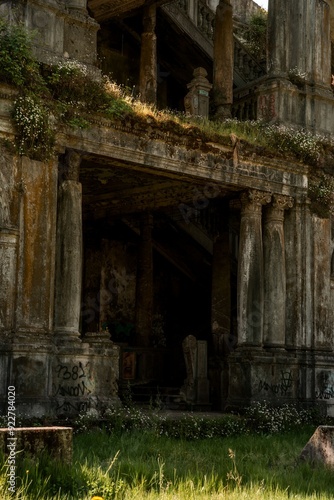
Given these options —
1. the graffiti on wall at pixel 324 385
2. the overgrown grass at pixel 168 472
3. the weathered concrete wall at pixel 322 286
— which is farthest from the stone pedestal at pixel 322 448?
the weathered concrete wall at pixel 322 286

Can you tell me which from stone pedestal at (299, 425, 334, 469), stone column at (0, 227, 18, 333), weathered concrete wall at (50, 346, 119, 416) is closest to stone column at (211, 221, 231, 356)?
weathered concrete wall at (50, 346, 119, 416)

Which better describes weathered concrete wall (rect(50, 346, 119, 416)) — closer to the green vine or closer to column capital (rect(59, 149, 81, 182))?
column capital (rect(59, 149, 81, 182))

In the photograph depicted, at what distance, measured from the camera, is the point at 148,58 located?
2044 centimetres

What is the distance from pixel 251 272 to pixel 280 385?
7.51ft

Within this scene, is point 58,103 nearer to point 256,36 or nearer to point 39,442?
point 39,442

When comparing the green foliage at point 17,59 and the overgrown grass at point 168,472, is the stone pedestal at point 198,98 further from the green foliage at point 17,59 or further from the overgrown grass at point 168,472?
the overgrown grass at point 168,472

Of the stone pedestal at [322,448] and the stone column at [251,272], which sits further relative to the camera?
the stone column at [251,272]

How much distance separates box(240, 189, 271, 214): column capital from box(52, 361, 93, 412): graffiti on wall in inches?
204

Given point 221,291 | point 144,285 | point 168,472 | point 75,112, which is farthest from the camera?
point 144,285

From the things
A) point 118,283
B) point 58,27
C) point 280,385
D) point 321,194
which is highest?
point 58,27

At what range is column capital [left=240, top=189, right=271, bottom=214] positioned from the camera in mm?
18188

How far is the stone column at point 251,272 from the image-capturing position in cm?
1816

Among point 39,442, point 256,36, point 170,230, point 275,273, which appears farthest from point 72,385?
point 256,36

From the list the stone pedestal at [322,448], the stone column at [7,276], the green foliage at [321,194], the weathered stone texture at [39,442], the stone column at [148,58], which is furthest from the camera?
the stone column at [148,58]
